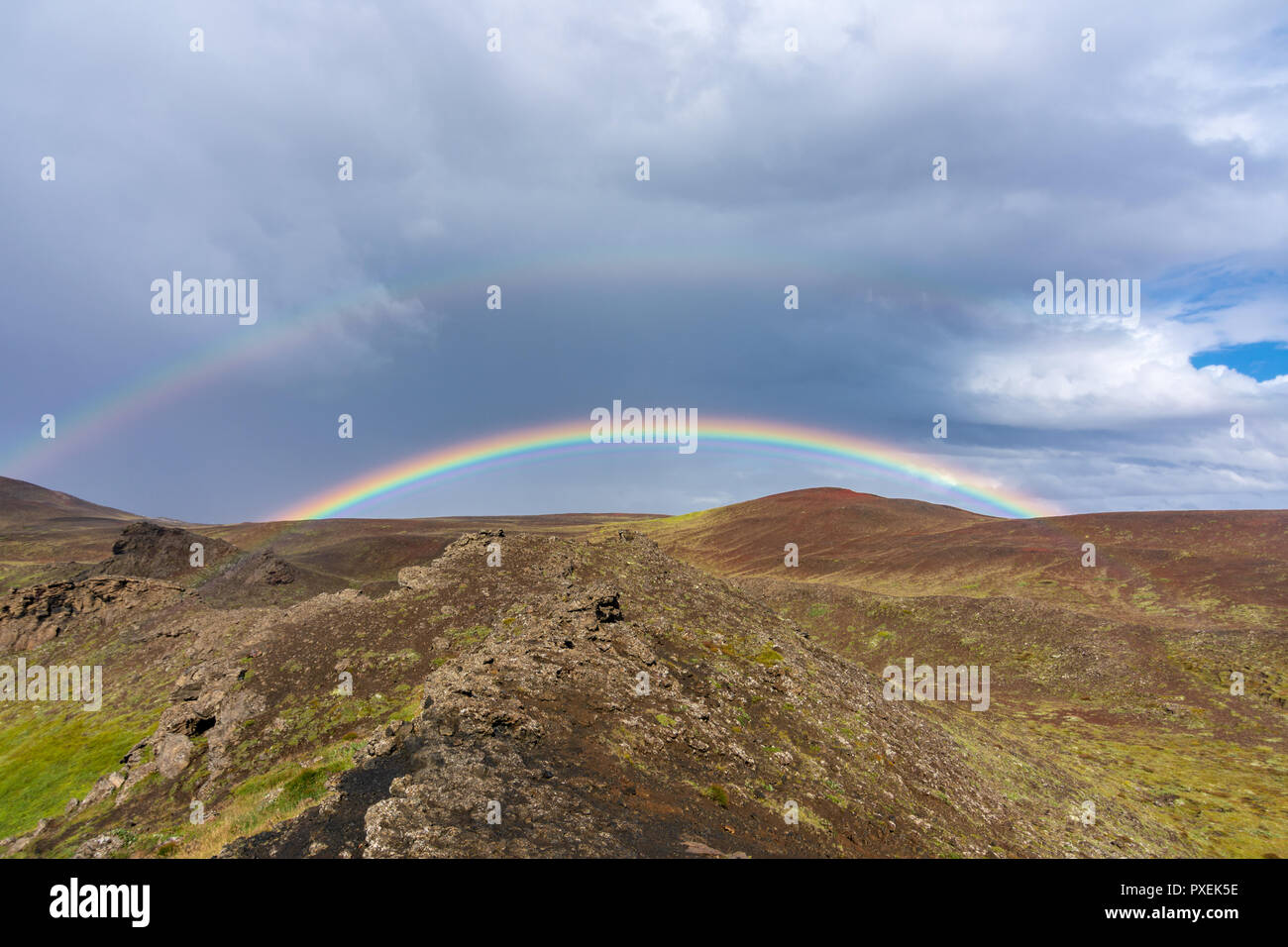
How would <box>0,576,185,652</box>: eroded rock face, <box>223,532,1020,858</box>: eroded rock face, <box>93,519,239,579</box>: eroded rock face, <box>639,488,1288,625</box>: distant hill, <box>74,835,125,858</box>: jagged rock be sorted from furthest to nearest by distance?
<box>639,488,1288,625</box>: distant hill → <box>93,519,239,579</box>: eroded rock face → <box>0,576,185,652</box>: eroded rock face → <box>74,835,125,858</box>: jagged rock → <box>223,532,1020,858</box>: eroded rock face

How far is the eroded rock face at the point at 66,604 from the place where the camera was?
3575 cm

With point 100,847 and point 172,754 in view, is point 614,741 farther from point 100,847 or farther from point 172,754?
point 172,754

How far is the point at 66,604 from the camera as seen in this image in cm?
3728

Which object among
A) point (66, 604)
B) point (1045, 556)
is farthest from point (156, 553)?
point (1045, 556)

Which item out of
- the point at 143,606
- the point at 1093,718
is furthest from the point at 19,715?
the point at 1093,718

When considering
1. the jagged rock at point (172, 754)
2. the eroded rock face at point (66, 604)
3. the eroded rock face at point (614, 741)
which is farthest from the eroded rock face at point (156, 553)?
the eroded rock face at point (614, 741)

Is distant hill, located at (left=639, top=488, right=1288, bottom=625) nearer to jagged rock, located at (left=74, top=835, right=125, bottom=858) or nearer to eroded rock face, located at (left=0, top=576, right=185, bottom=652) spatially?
jagged rock, located at (left=74, top=835, right=125, bottom=858)

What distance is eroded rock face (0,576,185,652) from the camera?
35750mm

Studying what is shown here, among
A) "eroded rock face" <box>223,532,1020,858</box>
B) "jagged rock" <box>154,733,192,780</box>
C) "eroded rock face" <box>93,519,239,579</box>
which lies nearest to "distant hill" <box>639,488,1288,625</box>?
"eroded rock face" <box>223,532,1020,858</box>

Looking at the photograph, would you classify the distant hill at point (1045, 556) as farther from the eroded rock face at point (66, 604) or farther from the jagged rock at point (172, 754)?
the eroded rock face at point (66, 604)

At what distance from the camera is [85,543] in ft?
423

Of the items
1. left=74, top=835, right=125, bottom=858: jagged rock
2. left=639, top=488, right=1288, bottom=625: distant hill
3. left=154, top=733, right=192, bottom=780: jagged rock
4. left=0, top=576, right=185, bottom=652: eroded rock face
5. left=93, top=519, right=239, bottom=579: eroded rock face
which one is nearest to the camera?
left=74, top=835, right=125, bottom=858: jagged rock

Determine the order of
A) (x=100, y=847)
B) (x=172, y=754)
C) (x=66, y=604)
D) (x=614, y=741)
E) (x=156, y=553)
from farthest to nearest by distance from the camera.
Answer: (x=156, y=553), (x=66, y=604), (x=172, y=754), (x=614, y=741), (x=100, y=847)
